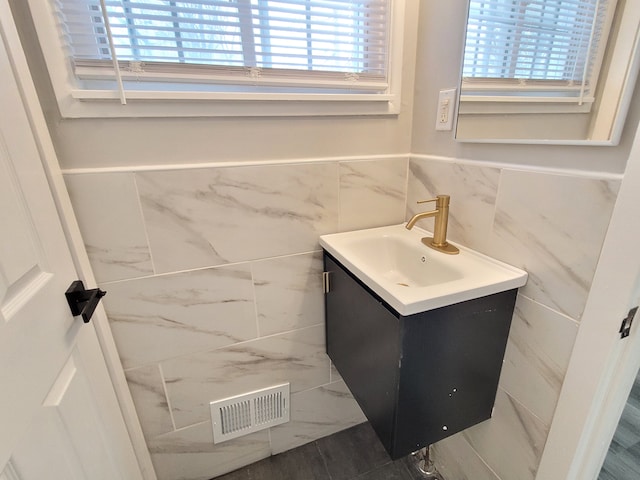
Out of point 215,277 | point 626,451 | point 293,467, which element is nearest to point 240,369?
point 215,277

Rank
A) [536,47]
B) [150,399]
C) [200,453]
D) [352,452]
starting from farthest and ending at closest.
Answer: [352,452] < [200,453] < [150,399] < [536,47]

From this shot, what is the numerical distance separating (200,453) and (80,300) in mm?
897

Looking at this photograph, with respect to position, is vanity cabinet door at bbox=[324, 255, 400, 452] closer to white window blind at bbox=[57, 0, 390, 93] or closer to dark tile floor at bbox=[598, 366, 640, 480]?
white window blind at bbox=[57, 0, 390, 93]

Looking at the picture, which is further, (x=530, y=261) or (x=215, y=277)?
(x=215, y=277)

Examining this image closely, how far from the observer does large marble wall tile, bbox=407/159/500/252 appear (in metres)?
0.95

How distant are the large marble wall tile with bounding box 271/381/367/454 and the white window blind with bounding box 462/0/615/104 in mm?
1302

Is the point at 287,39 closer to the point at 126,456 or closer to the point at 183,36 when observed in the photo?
the point at 183,36

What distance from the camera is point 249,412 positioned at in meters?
1.30

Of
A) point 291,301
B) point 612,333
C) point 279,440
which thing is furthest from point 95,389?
point 612,333

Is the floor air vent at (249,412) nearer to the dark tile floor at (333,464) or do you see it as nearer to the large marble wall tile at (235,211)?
the dark tile floor at (333,464)

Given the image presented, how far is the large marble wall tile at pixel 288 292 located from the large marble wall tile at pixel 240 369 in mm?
50

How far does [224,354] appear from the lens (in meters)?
1.18

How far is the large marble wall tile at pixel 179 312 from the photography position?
1023 mm

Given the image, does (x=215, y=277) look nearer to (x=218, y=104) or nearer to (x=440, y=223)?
(x=218, y=104)
